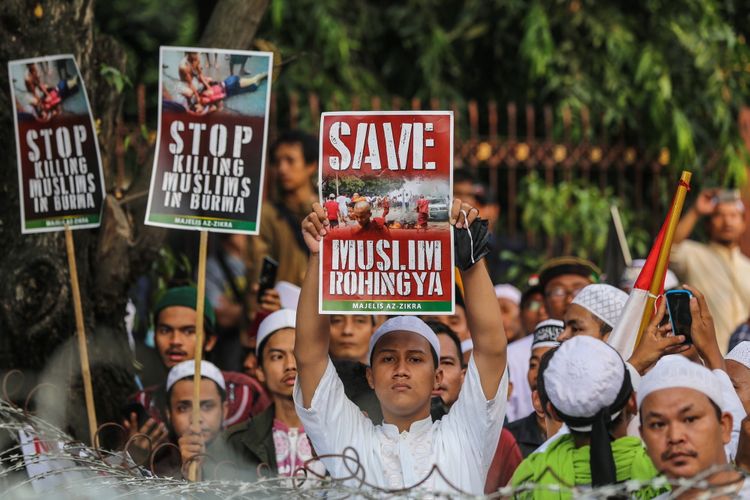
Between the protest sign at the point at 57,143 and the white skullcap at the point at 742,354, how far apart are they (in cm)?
276

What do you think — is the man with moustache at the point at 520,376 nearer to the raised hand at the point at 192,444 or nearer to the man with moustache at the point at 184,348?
the man with moustache at the point at 184,348

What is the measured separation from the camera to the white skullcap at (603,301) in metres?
6.00

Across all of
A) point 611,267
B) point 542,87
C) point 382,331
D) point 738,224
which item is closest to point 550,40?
point 542,87

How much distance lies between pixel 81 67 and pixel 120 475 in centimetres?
266

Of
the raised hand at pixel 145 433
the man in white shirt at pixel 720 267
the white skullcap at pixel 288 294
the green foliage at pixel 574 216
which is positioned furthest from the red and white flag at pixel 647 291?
the green foliage at pixel 574 216

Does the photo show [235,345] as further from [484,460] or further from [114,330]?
[484,460]

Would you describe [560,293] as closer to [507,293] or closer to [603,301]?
[507,293]

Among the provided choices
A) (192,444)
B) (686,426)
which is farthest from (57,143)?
(686,426)

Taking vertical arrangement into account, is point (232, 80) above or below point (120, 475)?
above

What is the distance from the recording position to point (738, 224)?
9492 mm

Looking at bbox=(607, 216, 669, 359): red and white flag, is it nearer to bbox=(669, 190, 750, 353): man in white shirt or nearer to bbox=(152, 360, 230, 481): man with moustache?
bbox=(152, 360, 230, 481): man with moustache

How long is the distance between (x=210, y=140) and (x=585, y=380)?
2.38m

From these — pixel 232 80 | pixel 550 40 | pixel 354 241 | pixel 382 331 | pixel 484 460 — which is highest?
pixel 550 40

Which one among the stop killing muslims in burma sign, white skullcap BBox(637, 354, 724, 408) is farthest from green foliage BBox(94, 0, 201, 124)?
white skullcap BBox(637, 354, 724, 408)
